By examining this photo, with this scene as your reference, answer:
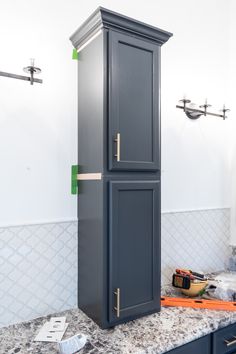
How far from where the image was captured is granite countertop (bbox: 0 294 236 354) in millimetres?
1364

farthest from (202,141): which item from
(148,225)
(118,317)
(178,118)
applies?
(118,317)

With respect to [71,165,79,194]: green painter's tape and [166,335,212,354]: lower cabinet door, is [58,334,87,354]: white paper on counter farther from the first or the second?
[71,165,79,194]: green painter's tape

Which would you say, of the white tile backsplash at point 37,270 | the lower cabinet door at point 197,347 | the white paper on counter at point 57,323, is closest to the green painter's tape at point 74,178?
the white tile backsplash at point 37,270

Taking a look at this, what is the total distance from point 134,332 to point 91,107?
1.17m

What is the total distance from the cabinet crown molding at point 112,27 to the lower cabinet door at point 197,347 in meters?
1.59

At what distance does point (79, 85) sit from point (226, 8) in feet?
5.81

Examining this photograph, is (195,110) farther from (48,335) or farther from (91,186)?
(48,335)

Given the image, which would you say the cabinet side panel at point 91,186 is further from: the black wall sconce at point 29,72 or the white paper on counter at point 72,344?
the black wall sconce at point 29,72

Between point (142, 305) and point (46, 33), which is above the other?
point (46, 33)

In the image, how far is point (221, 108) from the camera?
8.73ft

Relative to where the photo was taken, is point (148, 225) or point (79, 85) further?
point (79, 85)

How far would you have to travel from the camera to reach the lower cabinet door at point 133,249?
151cm

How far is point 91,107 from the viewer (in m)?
1.63

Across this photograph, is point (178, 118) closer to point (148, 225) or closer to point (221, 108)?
point (221, 108)
